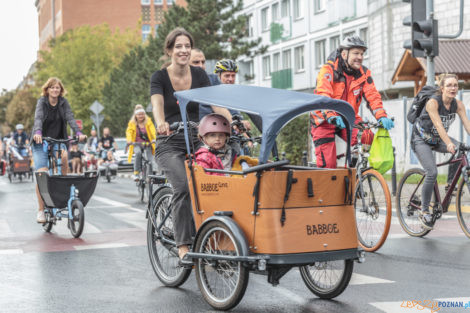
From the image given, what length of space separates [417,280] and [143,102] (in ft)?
140

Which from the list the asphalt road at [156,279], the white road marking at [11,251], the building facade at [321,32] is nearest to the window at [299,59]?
the building facade at [321,32]

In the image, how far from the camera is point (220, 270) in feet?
19.1

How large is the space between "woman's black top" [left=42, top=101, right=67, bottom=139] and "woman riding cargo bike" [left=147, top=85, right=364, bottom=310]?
578cm

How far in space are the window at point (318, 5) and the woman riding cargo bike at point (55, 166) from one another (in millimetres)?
32581

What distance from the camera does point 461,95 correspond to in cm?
1942

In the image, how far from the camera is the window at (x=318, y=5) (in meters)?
42.9

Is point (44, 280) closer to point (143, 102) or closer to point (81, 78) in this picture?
point (143, 102)

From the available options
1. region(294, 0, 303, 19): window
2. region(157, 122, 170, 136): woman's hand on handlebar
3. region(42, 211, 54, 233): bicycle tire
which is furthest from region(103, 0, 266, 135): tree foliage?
region(157, 122, 170, 136): woman's hand on handlebar

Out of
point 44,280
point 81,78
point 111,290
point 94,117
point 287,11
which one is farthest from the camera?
point 81,78

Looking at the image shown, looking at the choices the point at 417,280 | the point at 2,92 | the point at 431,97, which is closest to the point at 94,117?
the point at 431,97

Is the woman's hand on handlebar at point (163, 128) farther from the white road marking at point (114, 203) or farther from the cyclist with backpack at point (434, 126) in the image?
the white road marking at point (114, 203)

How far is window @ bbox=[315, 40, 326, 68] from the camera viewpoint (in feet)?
141

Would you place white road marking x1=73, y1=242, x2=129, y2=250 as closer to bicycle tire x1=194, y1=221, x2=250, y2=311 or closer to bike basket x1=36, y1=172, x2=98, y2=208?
bike basket x1=36, y1=172, x2=98, y2=208

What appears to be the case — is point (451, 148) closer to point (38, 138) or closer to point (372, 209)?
point (372, 209)
